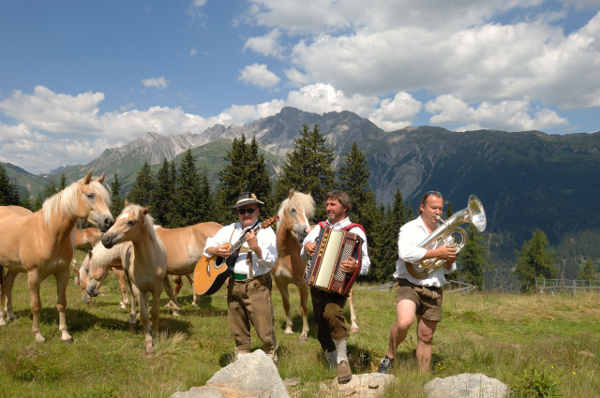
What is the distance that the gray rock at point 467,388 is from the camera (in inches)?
160

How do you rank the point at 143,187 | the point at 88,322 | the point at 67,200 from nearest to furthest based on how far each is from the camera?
the point at 67,200, the point at 88,322, the point at 143,187

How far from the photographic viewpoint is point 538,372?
4.26m

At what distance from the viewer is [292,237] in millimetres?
7527

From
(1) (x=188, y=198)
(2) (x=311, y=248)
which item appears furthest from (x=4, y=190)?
(2) (x=311, y=248)

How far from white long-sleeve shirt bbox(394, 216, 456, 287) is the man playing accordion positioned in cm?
51

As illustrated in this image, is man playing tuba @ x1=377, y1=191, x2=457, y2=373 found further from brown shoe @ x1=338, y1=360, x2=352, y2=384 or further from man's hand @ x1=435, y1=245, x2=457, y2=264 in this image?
brown shoe @ x1=338, y1=360, x2=352, y2=384

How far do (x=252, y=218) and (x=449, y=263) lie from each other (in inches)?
113

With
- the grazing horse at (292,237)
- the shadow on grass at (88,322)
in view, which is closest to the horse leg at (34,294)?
the shadow on grass at (88,322)

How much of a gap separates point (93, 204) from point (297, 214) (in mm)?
3825

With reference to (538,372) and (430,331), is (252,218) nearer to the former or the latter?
(430,331)

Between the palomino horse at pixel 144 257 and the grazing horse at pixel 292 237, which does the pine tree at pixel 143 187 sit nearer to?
the grazing horse at pixel 292 237

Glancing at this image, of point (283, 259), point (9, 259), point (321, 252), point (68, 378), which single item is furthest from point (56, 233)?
point (321, 252)

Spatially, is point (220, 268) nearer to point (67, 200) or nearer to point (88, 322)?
point (67, 200)

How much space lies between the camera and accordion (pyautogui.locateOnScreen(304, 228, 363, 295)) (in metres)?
4.55
